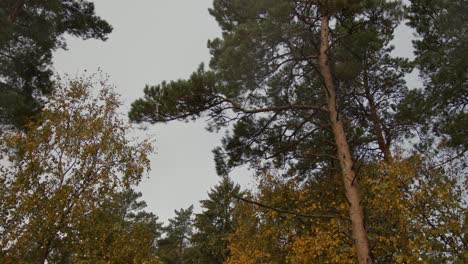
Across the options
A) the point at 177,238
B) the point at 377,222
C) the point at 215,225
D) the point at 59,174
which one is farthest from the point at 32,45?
the point at 177,238

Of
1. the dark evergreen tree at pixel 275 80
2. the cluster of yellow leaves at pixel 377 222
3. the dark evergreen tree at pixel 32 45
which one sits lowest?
the cluster of yellow leaves at pixel 377 222

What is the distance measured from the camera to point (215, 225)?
2845cm

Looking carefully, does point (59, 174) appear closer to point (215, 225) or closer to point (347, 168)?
point (347, 168)

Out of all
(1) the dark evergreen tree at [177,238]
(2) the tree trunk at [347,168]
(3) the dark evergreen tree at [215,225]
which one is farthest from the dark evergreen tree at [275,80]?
(1) the dark evergreen tree at [177,238]

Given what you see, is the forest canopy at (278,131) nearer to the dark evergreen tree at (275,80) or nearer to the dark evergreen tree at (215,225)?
the dark evergreen tree at (275,80)

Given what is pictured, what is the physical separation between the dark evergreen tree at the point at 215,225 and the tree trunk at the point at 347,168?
17362 mm

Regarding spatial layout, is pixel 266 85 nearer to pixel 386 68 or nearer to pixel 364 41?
pixel 364 41

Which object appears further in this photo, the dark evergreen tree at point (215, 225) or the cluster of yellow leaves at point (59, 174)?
the dark evergreen tree at point (215, 225)

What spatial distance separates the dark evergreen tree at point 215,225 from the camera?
26.8 m

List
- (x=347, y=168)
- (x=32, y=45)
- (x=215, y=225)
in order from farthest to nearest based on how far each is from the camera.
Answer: (x=215, y=225) < (x=32, y=45) < (x=347, y=168)

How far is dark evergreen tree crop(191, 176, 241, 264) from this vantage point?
88.0 feet

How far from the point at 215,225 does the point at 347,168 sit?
829 inches

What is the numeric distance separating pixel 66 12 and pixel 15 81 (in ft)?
11.7

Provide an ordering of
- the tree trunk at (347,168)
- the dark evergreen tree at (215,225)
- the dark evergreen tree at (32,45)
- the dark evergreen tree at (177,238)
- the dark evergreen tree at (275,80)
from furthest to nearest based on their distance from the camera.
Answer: the dark evergreen tree at (177,238), the dark evergreen tree at (215,225), the dark evergreen tree at (32,45), the dark evergreen tree at (275,80), the tree trunk at (347,168)
